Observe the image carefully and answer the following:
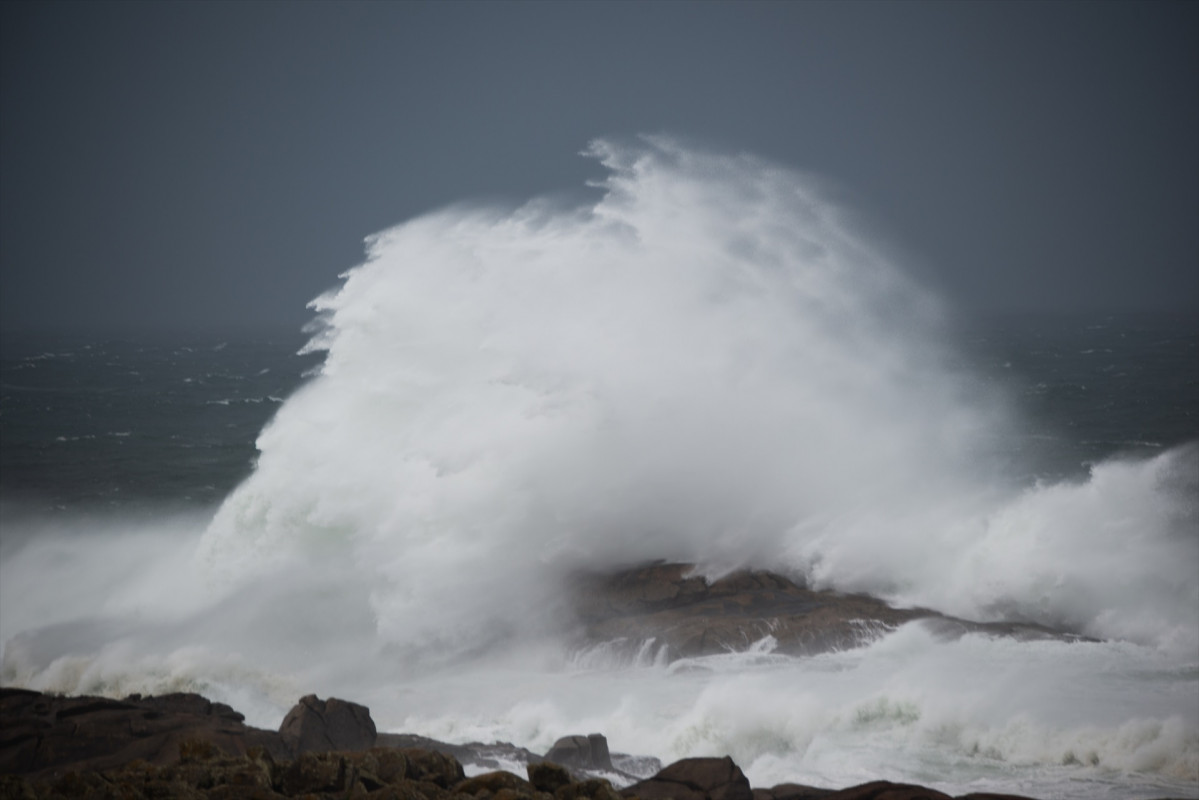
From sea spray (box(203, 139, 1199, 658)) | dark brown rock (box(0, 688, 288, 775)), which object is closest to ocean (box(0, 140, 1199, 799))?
sea spray (box(203, 139, 1199, 658))

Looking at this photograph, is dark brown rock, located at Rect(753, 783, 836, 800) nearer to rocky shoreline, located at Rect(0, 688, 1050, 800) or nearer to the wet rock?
rocky shoreline, located at Rect(0, 688, 1050, 800)

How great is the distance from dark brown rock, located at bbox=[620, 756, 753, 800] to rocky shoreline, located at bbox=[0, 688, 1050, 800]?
1 centimetres

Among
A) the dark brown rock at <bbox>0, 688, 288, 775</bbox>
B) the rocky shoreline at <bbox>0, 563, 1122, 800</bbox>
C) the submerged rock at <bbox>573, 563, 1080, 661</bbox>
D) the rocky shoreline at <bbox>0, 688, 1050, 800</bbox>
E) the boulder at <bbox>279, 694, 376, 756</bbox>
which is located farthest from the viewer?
the submerged rock at <bbox>573, 563, 1080, 661</bbox>

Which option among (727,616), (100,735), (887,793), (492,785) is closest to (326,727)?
(100,735)

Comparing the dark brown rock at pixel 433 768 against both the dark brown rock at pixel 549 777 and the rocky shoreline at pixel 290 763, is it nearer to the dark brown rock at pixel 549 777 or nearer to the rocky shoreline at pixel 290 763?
the rocky shoreline at pixel 290 763

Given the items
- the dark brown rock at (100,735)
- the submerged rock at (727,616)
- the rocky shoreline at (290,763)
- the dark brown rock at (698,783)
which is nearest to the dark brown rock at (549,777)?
the rocky shoreline at (290,763)

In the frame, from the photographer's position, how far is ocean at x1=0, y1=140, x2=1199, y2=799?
11.9 meters

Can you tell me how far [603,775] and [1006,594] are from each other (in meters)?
9.99

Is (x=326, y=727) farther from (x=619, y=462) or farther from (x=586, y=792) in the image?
(x=619, y=462)

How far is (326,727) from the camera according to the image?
10.1 metres

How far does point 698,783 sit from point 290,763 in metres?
3.88

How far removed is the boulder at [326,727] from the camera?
388 inches

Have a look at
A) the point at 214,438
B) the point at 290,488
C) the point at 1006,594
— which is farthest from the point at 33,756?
the point at 214,438

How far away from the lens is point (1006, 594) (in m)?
16.2
